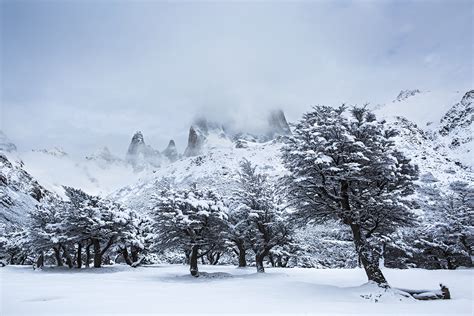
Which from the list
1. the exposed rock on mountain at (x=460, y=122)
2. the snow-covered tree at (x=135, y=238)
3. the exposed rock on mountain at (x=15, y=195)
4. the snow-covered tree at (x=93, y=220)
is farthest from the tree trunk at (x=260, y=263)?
the exposed rock on mountain at (x=460, y=122)

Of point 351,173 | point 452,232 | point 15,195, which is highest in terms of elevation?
point 15,195

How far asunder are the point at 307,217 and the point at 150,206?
489 inches

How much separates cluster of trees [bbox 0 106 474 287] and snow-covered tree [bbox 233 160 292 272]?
0.27 ft

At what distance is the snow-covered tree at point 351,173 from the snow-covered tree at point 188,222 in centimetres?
791

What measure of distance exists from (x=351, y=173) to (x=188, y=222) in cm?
1137

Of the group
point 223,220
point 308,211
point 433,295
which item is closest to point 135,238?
point 223,220

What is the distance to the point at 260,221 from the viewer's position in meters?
24.2

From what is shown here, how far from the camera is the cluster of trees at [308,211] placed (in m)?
14.5

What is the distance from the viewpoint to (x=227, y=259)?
55.0 metres

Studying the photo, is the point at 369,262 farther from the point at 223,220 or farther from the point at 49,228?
the point at 49,228

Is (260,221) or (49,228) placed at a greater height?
→ (49,228)

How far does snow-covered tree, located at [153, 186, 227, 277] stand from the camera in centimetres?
2122

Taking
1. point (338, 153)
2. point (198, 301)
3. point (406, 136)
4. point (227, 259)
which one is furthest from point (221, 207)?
point (406, 136)

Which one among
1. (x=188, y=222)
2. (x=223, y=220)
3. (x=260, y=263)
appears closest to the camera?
(x=188, y=222)
